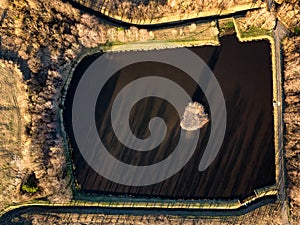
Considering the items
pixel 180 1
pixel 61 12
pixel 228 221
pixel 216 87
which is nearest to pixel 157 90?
pixel 216 87

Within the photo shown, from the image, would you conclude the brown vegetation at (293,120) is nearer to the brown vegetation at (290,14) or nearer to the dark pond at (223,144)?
the brown vegetation at (290,14)

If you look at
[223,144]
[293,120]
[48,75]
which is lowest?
[223,144]

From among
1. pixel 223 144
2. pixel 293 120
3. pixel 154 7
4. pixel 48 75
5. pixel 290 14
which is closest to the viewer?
pixel 293 120

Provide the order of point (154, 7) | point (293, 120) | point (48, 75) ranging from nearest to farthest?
point (293, 120) < point (48, 75) < point (154, 7)

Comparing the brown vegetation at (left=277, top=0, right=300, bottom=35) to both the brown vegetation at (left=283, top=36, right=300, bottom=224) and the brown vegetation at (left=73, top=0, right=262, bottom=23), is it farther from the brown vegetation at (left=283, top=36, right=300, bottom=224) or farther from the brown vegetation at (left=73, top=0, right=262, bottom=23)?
the brown vegetation at (left=73, top=0, right=262, bottom=23)

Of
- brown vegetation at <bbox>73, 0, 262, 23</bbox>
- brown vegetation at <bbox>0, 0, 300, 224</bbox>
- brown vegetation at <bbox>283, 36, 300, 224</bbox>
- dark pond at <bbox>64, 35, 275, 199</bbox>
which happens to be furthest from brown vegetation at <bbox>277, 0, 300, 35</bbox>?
dark pond at <bbox>64, 35, 275, 199</bbox>

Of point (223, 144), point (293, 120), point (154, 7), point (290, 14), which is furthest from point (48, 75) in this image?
point (290, 14)

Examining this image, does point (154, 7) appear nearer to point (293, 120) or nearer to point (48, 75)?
point (48, 75)
